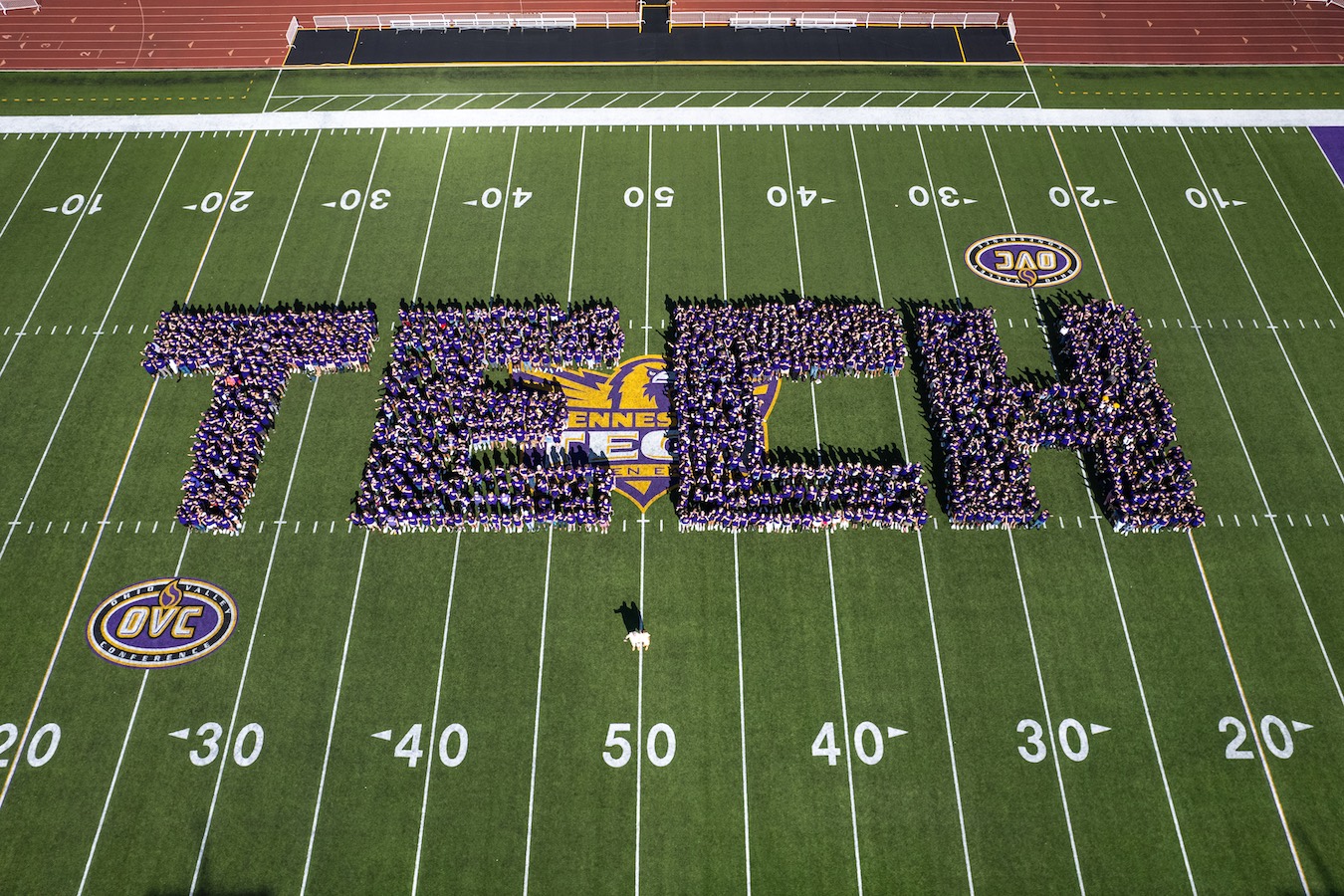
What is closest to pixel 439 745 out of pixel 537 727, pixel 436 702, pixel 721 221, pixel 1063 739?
pixel 436 702

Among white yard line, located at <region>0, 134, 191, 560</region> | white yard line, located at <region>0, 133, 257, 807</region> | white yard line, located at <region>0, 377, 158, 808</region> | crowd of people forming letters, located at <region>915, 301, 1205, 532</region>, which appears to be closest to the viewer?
white yard line, located at <region>0, 377, 158, 808</region>

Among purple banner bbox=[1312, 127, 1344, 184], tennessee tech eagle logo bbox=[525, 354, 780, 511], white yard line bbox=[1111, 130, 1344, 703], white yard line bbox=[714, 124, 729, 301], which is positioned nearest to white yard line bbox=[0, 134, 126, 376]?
tennessee tech eagle logo bbox=[525, 354, 780, 511]

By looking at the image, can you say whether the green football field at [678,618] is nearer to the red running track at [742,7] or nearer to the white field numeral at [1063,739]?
the white field numeral at [1063,739]

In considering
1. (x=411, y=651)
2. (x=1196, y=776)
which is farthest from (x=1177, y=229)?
(x=411, y=651)

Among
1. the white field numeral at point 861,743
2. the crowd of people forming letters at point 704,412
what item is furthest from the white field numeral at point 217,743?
the white field numeral at point 861,743

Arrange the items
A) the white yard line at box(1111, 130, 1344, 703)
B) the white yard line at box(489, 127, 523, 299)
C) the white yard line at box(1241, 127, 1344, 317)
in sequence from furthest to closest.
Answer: the white yard line at box(489, 127, 523, 299), the white yard line at box(1241, 127, 1344, 317), the white yard line at box(1111, 130, 1344, 703)

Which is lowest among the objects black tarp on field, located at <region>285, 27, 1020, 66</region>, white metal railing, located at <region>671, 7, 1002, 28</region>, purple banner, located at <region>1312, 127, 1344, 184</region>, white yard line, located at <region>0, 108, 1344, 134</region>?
purple banner, located at <region>1312, 127, 1344, 184</region>

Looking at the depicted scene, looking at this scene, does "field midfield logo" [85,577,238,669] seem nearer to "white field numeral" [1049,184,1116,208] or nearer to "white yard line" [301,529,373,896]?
"white yard line" [301,529,373,896]
